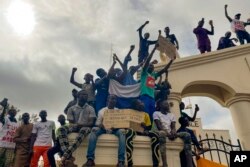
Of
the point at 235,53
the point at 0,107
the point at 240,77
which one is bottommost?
the point at 0,107

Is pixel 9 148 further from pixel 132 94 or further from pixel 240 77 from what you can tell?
pixel 240 77

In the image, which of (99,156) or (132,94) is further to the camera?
(132,94)

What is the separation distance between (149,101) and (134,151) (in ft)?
4.66

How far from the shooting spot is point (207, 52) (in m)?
10.1

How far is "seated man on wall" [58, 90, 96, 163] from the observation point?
6027 mm

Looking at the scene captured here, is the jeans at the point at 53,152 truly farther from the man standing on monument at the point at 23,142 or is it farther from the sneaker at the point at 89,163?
the sneaker at the point at 89,163

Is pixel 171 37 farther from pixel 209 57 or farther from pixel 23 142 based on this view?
pixel 23 142

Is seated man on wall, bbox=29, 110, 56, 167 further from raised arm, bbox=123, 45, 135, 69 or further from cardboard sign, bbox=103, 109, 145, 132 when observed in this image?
raised arm, bbox=123, 45, 135, 69

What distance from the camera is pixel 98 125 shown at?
21.1ft

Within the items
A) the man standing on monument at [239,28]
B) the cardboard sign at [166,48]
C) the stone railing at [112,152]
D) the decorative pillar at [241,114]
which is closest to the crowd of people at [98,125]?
the stone railing at [112,152]

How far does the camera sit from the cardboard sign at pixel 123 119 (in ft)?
21.0

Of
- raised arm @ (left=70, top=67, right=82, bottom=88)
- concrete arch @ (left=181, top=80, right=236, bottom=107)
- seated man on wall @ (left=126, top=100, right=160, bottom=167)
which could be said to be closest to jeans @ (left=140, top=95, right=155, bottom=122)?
seated man on wall @ (left=126, top=100, right=160, bottom=167)

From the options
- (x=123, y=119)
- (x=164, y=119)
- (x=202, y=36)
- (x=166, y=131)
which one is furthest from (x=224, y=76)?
(x=123, y=119)

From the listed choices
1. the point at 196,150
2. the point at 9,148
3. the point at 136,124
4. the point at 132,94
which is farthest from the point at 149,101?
the point at 9,148
